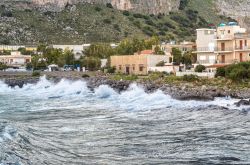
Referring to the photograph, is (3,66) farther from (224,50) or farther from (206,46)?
(224,50)

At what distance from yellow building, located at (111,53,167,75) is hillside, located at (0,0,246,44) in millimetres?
39495

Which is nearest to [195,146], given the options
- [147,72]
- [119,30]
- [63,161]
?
[63,161]

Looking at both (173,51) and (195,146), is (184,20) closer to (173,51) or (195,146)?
(173,51)

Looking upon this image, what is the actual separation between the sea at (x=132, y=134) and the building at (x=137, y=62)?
32.8 metres

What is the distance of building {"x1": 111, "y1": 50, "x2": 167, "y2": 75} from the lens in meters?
78.8

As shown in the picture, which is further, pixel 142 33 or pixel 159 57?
pixel 142 33

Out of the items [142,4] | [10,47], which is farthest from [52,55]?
[142,4]

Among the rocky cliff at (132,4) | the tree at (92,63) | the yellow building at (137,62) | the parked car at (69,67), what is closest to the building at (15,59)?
the parked car at (69,67)

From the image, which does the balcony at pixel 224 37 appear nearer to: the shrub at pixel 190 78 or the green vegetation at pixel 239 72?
the shrub at pixel 190 78

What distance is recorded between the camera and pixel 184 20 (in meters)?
152

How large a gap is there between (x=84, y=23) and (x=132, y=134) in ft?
334

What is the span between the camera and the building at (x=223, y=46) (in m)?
64.6

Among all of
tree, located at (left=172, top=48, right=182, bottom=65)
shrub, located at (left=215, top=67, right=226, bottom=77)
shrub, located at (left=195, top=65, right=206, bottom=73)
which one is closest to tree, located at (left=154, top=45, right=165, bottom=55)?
tree, located at (left=172, top=48, right=182, bottom=65)

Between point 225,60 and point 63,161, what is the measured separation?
4785 cm
